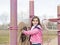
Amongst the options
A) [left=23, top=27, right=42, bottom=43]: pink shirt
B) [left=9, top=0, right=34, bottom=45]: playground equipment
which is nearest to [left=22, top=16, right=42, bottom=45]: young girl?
[left=23, top=27, right=42, bottom=43]: pink shirt

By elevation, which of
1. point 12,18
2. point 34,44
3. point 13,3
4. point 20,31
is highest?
point 13,3

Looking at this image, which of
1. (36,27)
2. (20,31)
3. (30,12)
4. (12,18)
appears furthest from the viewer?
(30,12)

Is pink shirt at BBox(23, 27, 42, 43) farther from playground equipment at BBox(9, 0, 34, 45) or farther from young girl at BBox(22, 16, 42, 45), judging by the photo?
playground equipment at BBox(9, 0, 34, 45)

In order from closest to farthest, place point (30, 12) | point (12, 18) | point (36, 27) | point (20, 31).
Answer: point (12, 18) → point (20, 31) → point (36, 27) → point (30, 12)

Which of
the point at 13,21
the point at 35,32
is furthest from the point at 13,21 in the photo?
the point at 35,32

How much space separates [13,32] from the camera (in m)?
2.80

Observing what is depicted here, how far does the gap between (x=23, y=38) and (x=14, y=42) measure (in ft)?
1.86

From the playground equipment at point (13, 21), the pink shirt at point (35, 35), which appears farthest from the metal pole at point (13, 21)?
the pink shirt at point (35, 35)

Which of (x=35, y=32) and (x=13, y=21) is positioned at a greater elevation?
(x=13, y=21)

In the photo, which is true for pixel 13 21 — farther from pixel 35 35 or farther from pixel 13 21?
pixel 35 35

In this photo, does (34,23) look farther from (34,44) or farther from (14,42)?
(14,42)

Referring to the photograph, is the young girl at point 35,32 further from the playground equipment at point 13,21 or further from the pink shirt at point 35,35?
the playground equipment at point 13,21

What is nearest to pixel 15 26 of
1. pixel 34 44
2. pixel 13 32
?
pixel 13 32

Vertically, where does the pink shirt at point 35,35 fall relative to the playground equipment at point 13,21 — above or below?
below
